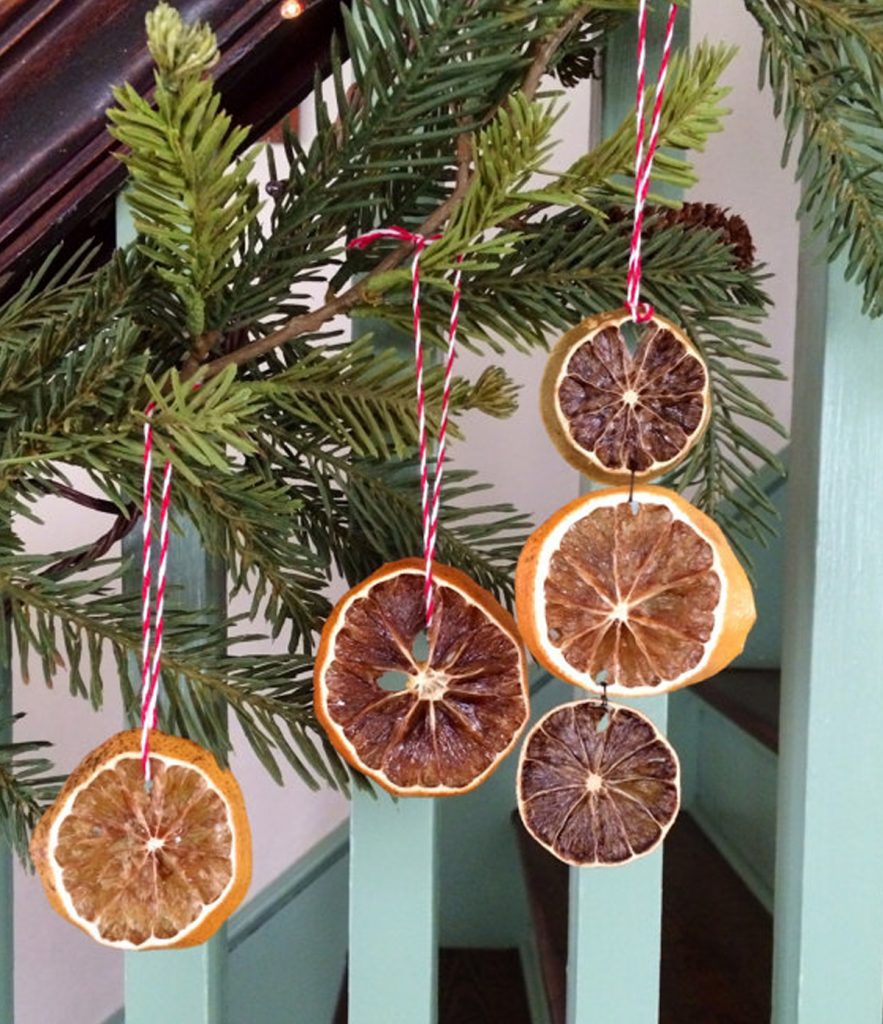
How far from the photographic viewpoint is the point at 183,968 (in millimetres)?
546

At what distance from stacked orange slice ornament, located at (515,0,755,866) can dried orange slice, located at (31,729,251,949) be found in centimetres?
12

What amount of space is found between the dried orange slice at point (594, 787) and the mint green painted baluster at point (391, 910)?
17 centimetres

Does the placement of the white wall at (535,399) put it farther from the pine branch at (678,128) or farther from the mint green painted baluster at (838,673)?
the pine branch at (678,128)

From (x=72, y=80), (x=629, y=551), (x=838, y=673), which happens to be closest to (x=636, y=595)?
(x=629, y=551)

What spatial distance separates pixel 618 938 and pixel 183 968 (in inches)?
9.7

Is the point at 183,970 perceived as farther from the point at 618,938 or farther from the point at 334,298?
the point at 334,298

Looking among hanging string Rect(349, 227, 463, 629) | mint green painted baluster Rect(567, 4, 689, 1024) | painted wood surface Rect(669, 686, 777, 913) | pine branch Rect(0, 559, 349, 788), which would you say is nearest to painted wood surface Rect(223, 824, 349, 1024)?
painted wood surface Rect(669, 686, 777, 913)

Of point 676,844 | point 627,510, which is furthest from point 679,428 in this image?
point 676,844

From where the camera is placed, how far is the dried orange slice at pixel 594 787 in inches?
14.7

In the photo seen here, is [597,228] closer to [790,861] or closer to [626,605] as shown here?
[626,605]

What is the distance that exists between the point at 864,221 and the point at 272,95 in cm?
29

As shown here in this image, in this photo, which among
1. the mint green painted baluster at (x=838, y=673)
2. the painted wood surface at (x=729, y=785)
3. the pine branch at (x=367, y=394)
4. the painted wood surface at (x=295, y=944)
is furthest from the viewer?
the painted wood surface at (x=295, y=944)

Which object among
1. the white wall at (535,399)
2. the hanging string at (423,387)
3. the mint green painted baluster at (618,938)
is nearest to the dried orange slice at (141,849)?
the hanging string at (423,387)

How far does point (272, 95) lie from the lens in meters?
0.48
